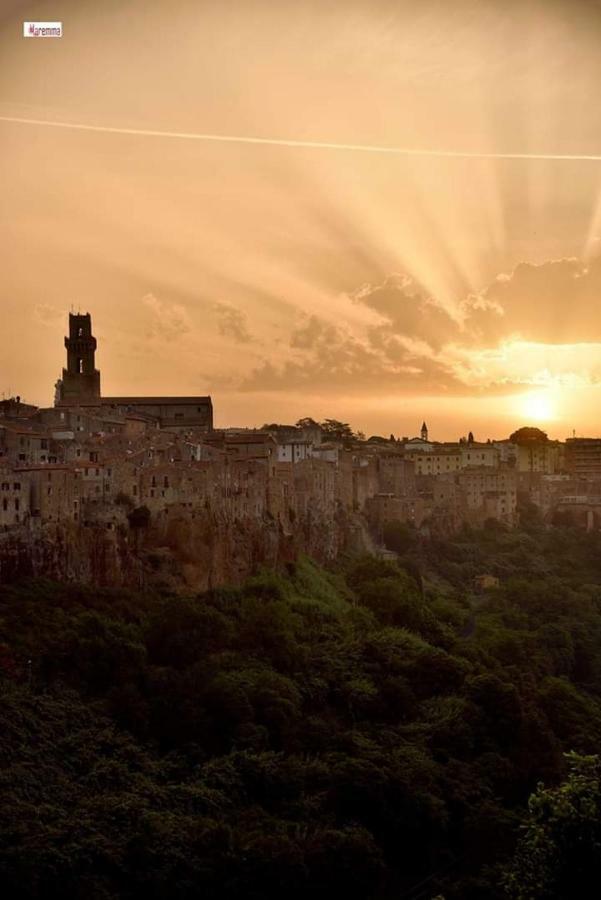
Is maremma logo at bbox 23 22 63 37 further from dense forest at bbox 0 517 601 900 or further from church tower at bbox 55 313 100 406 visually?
church tower at bbox 55 313 100 406

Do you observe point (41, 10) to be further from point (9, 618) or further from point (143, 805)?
point (143, 805)

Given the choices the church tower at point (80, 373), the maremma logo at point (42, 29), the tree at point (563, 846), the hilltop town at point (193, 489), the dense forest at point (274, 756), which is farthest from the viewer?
the church tower at point (80, 373)

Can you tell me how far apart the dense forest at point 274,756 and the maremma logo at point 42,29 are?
592 centimetres

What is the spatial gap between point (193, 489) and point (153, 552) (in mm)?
1318

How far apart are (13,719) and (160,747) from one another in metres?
1.71

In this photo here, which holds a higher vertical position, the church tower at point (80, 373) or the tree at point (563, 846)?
the church tower at point (80, 373)

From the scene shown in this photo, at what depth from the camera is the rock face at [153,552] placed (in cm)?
1209

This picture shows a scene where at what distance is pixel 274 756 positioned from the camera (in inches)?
413

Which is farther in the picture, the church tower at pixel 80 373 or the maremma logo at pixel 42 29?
the church tower at pixel 80 373

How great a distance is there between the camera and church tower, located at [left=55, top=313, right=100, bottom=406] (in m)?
19.8

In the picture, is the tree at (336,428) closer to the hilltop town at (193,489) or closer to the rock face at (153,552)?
the hilltop town at (193,489)

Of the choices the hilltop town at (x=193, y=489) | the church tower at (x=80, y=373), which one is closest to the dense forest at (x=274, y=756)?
the hilltop town at (x=193, y=489)

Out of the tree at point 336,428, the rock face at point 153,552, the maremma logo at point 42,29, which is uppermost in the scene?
the maremma logo at point 42,29

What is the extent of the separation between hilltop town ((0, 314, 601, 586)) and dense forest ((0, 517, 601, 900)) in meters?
0.71
